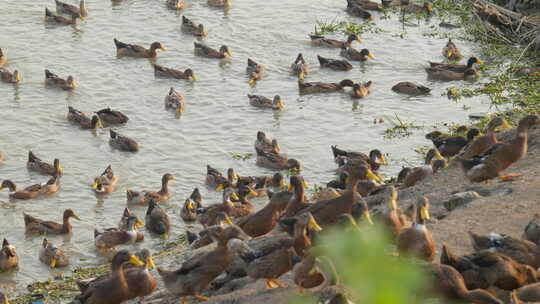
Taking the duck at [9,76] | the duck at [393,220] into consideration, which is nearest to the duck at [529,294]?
the duck at [393,220]

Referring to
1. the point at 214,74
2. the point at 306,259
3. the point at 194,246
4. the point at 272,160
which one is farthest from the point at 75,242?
the point at 214,74

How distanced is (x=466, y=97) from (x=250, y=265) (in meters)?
10.9

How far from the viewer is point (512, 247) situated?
732 cm

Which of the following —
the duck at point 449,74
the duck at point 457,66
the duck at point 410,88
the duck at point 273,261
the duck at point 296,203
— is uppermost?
the duck at point 273,261

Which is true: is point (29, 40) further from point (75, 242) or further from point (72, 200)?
point (75, 242)

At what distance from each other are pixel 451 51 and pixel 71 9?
9.63 m

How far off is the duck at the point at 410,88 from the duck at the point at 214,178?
543cm

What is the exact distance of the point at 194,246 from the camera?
1041 centimetres

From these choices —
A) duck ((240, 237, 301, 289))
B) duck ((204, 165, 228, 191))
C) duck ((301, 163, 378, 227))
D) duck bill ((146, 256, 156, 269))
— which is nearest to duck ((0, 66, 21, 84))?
duck ((204, 165, 228, 191))

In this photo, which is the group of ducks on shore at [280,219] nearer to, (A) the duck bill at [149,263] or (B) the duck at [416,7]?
(A) the duck bill at [149,263]

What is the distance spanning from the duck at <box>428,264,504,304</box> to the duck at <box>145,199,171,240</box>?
6.39m

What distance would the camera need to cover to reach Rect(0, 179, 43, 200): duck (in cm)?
1341

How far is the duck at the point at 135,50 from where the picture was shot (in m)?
19.7

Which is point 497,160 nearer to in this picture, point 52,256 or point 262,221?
point 262,221
